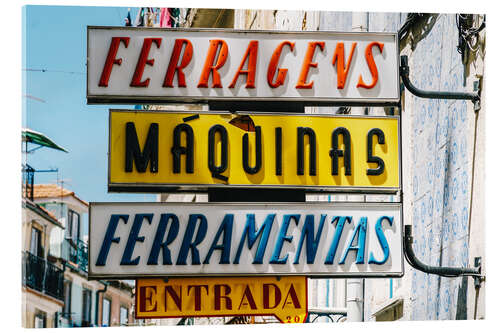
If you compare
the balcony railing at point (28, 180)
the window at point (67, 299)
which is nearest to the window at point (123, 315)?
the window at point (67, 299)

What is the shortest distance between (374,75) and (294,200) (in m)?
1.40

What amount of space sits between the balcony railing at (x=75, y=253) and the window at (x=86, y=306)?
0.84 ft

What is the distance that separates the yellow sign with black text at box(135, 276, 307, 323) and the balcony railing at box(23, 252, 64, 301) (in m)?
0.94

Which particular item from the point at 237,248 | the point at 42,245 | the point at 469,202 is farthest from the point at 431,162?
the point at 42,245

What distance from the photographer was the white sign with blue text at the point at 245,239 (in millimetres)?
9664

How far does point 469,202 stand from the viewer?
10.3m

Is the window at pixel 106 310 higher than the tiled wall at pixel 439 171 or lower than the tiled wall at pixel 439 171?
lower

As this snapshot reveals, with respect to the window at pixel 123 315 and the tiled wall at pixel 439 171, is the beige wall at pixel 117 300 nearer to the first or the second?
the window at pixel 123 315

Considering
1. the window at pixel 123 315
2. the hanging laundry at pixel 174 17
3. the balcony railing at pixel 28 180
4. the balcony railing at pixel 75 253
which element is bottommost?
the window at pixel 123 315

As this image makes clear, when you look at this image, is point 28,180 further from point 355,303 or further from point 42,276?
point 355,303

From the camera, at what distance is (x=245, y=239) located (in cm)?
981

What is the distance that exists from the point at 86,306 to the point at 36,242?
90cm

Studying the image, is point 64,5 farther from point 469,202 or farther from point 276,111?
point 469,202

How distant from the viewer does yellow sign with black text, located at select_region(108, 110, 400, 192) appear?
9734 mm
